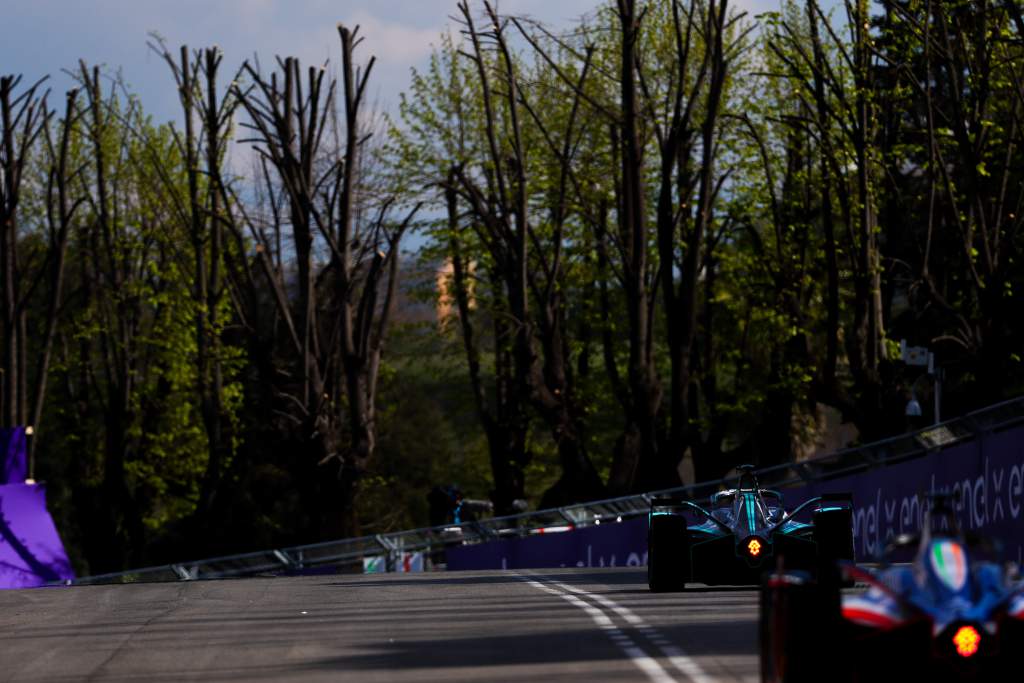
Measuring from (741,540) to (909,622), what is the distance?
13025 mm

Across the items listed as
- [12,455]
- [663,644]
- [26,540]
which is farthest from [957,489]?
[12,455]

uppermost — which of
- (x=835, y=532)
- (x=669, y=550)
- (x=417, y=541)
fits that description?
(x=417, y=541)

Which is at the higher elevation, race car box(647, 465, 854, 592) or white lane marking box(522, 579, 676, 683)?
race car box(647, 465, 854, 592)

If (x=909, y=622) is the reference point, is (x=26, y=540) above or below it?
above

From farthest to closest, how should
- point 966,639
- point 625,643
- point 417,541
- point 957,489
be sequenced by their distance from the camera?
point 417,541, point 957,489, point 625,643, point 966,639

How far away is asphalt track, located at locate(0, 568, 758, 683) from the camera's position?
13500 millimetres

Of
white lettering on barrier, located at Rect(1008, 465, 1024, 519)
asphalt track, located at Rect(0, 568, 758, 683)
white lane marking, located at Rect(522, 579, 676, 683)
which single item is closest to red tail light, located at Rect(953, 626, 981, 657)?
asphalt track, located at Rect(0, 568, 758, 683)

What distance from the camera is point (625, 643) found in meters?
15.1

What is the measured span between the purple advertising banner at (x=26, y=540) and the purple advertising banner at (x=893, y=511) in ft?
31.9

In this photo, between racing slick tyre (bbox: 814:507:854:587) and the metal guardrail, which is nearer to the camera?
racing slick tyre (bbox: 814:507:854:587)

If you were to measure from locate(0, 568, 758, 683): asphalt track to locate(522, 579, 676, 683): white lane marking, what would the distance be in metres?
0.02

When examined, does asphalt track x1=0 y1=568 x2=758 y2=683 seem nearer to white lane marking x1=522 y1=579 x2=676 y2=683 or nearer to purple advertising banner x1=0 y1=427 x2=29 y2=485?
white lane marking x1=522 y1=579 x2=676 y2=683

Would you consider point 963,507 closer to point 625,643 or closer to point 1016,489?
point 1016,489

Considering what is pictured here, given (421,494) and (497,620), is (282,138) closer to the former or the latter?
(497,620)
